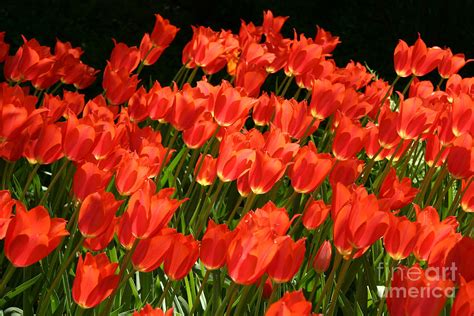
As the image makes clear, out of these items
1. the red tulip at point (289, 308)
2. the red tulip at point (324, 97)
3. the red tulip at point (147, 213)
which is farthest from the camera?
the red tulip at point (324, 97)

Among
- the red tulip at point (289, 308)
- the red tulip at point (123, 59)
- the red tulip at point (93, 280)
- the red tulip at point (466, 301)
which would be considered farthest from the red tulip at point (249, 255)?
the red tulip at point (123, 59)

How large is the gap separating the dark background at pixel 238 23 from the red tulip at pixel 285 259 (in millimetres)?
3958

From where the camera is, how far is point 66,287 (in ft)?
6.27

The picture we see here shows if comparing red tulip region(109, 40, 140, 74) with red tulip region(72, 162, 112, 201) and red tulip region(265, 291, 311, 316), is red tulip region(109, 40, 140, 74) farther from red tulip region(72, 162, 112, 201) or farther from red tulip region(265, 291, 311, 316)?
red tulip region(265, 291, 311, 316)

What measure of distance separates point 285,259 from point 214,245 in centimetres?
15

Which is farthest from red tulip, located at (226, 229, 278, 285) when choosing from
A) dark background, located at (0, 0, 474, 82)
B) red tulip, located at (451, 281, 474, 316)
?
dark background, located at (0, 0, 474, 82)

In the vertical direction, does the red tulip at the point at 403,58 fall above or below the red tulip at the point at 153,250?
above

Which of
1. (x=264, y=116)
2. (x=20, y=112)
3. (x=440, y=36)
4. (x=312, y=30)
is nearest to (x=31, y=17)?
(x=312, y=30)

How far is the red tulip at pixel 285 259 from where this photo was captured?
1514 mm

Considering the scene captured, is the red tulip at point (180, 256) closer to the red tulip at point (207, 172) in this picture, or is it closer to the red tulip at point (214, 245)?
the red tulip at point (214, 245)

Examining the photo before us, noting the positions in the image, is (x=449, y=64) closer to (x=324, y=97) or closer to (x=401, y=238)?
(x=324, y=97)

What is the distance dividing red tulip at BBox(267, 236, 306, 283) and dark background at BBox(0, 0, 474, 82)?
13.0ft

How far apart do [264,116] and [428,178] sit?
2.02ft

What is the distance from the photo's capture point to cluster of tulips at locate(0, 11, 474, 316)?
1515mm
